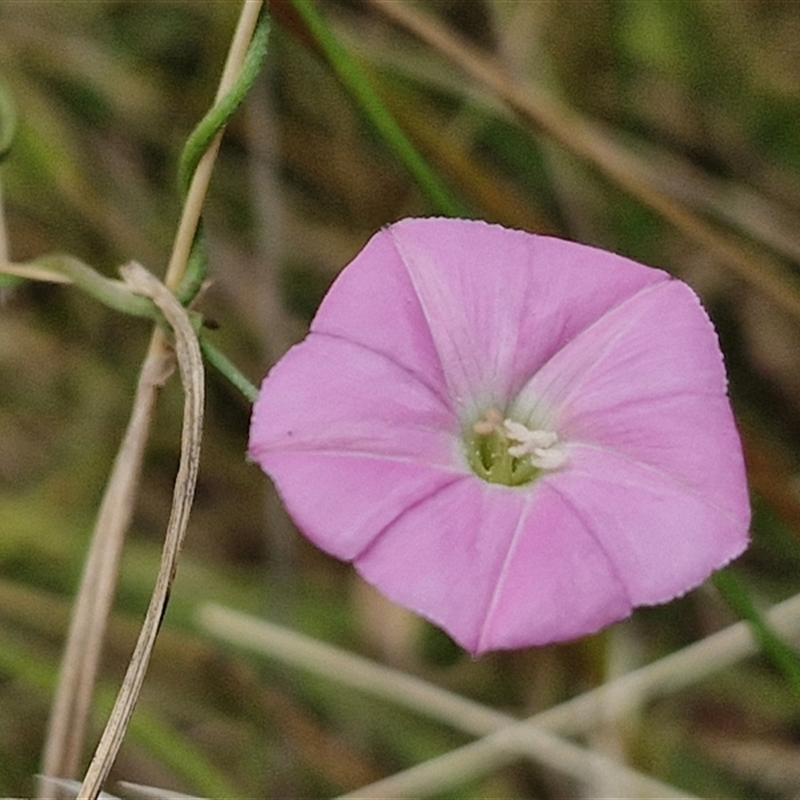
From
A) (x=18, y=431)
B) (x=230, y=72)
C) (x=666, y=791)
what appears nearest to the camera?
(x=230, y=72)

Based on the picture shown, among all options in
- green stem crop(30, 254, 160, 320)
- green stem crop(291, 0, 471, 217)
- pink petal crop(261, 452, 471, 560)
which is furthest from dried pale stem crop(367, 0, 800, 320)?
pink petal crop(261, 452, 471, 560)

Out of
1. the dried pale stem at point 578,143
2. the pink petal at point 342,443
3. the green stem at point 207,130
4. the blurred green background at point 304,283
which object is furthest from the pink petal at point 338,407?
the blurred green background at point 304,283


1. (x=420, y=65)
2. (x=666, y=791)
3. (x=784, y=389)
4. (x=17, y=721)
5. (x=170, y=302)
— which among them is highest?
(x=420, y=65)

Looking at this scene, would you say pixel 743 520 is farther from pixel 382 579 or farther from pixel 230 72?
pixel 230 72

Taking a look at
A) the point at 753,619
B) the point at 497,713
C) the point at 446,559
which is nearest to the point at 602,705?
the point at 497,713

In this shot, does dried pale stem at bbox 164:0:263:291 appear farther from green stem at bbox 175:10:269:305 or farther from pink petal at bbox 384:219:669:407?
pink petal at bbox 384:219:669:407

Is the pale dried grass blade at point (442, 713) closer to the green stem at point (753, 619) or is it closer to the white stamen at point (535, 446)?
the green stem at point (753, 619)

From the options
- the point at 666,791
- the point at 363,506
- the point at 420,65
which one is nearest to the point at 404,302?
the point at 363,506

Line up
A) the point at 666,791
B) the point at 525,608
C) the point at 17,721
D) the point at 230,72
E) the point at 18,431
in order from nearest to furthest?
the point at 525,608 → the point at 230,72 → the point at 666,791 → the point at 17,721 → the point at 18,431
